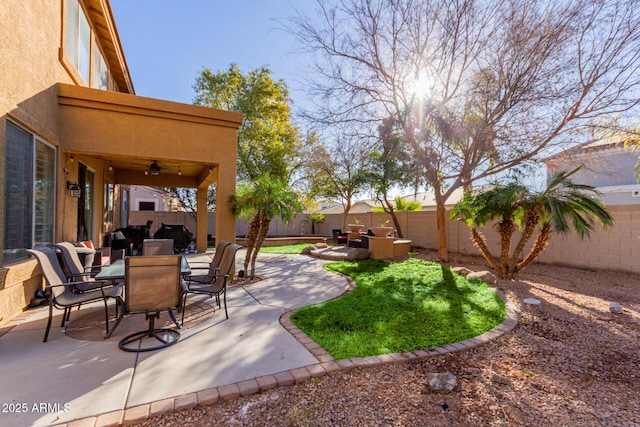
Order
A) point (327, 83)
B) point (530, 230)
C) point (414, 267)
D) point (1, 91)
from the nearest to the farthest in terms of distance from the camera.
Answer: point (1, 91) → point (530, 230) → point (414, 267) → point (327, 83)

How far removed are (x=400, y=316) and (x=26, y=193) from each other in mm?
6248

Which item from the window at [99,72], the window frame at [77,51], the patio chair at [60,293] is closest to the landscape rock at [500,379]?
the patio chair at [60,293]

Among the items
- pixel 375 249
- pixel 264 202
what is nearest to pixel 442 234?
pixel 375 249

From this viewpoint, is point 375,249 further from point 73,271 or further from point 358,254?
point 73,271

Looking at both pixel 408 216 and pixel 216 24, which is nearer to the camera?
pixel 216 24

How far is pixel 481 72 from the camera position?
9.00m

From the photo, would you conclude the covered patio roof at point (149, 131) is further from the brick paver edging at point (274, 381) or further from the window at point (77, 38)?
the brick paver edging at point (274, 381)

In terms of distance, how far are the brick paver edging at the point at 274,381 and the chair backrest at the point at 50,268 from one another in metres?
2.20

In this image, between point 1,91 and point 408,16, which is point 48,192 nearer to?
point 1,91

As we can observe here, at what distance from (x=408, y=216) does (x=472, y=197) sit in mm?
6926

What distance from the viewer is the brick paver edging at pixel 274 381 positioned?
226 centimetres

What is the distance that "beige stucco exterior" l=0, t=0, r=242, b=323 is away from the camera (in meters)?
4.18

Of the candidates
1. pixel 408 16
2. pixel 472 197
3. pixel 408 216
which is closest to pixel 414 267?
pixel 472 197

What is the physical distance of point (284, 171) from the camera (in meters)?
17.2
